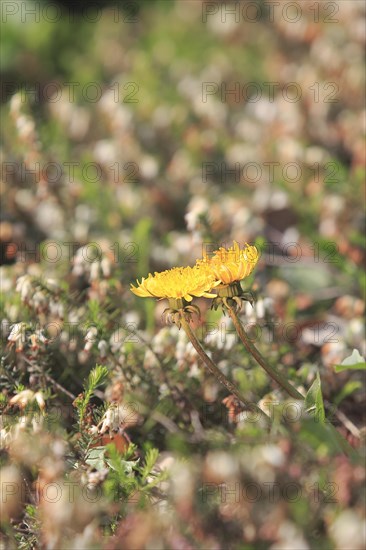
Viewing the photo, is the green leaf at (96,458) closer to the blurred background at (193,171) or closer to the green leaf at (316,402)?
the blurred background at (193,171)

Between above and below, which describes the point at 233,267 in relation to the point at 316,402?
above

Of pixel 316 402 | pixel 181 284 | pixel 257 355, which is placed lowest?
pixel 316 402

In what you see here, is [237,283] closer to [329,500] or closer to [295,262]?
[329,500]

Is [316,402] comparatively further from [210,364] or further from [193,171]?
[193,171]

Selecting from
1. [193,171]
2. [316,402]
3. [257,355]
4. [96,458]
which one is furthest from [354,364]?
[193,171]

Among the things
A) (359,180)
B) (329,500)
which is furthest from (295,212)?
(329,500)

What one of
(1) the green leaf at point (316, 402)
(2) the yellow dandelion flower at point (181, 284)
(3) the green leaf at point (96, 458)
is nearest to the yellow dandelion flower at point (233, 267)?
(2) the yellow dandelion flower at point (181, 284)

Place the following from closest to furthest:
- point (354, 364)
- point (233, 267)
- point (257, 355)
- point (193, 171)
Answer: point (233, 267)
point (257, 355)
point (354, 364)
point (193, 171)
